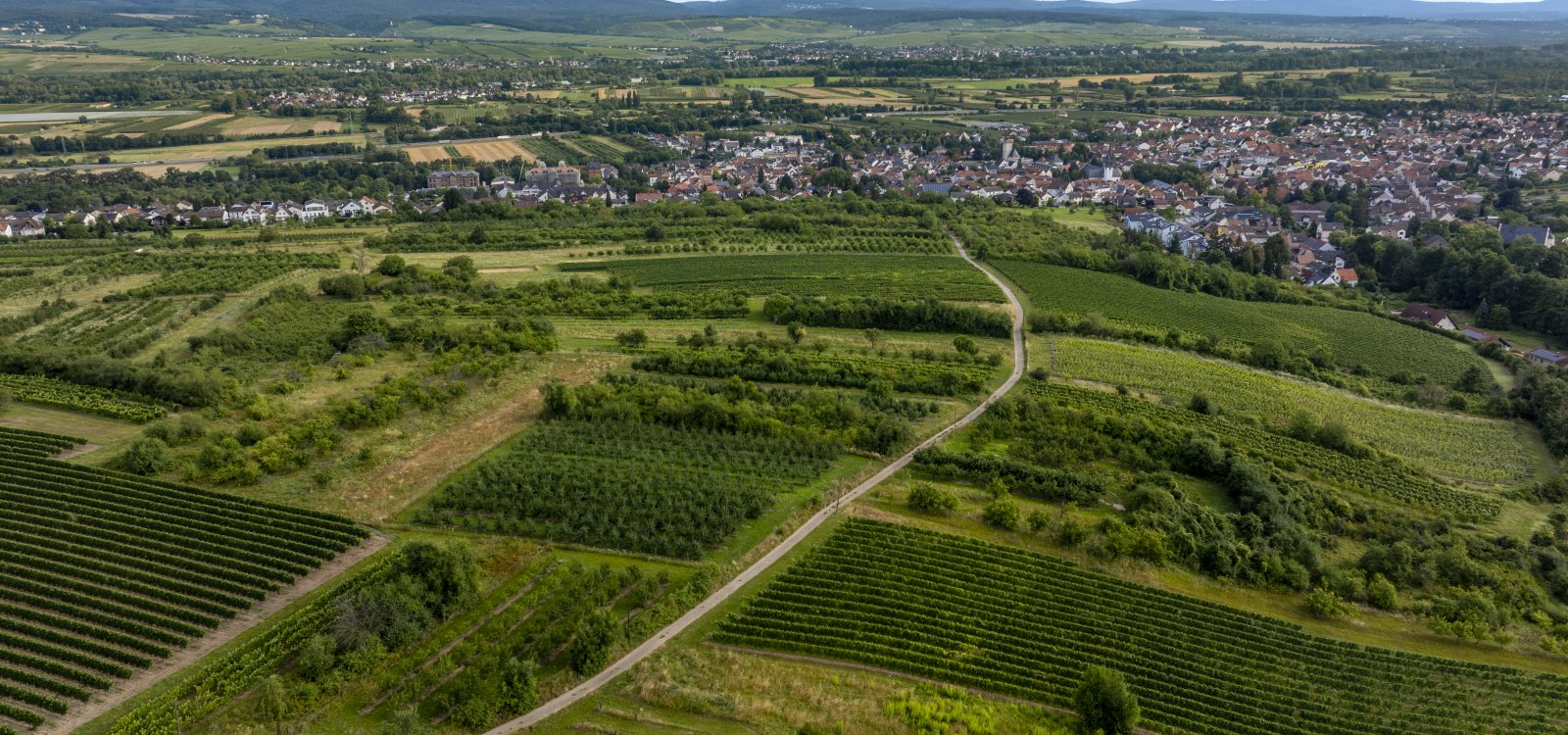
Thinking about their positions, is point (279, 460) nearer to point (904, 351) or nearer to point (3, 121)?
point (904, 351)

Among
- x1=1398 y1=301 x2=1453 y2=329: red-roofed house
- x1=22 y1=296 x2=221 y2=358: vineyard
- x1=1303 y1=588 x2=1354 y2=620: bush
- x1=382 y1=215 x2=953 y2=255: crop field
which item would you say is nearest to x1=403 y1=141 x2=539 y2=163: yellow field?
x1=382 y1=215 x2=953 y2=255: crop field

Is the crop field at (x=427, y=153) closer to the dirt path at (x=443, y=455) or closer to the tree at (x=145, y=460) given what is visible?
the dirt path at (x=443, y=455)

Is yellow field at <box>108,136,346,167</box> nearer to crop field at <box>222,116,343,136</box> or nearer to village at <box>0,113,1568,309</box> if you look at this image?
crop field at <box>222,116,343,136</box>

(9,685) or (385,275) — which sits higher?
(385,275)

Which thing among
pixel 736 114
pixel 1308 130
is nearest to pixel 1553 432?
pixel 1308 130

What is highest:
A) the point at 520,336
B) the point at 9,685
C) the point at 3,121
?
the point at 3,121

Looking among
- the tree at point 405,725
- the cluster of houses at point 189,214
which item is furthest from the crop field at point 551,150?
the tree at point 405,725
